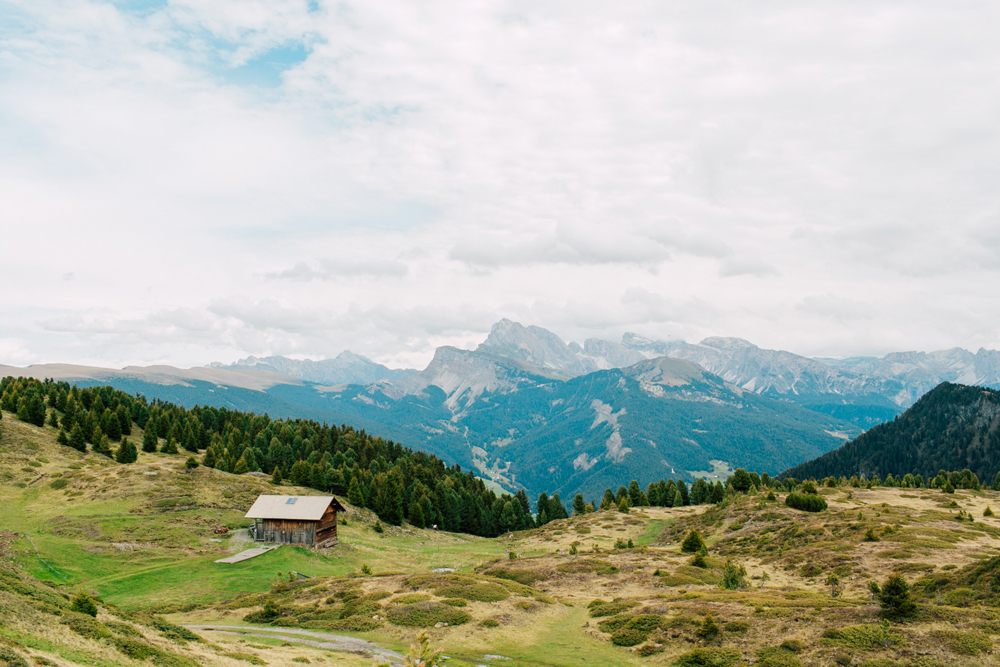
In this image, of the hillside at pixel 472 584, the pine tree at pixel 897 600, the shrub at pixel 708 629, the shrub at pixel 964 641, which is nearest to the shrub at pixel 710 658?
the hillside at pixel 472 584

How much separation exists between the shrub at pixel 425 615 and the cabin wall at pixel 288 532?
3689 cm

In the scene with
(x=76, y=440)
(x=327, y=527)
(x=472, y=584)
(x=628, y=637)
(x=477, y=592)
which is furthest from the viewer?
(x=76, y=440)

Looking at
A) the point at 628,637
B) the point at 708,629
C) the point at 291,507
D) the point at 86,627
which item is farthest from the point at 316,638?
the point at 291,507

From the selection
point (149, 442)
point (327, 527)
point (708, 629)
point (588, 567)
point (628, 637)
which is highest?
point (708, 629)

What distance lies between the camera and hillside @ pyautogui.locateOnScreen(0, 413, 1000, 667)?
24859 millimetres

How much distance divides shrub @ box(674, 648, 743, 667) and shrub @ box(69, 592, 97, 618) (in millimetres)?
28938

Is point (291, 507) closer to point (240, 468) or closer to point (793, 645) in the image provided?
point (240, 468)

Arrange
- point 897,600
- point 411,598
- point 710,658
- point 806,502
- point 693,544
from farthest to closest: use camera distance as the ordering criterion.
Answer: point 806,502
point 693,544
point 411,598
point 710,658
point 897,600

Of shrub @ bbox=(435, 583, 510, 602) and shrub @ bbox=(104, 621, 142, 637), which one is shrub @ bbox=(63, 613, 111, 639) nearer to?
shrub @ bbox=(104, 621, 142, 637)

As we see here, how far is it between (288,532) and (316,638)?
4093cm

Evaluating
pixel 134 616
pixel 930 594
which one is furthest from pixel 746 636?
pixel 134 616

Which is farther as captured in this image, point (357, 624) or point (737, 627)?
point (357, 624)

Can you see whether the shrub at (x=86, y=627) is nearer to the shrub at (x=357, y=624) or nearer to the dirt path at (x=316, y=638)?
the dirt path at (x=316, y=638)

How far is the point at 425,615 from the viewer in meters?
38.1
